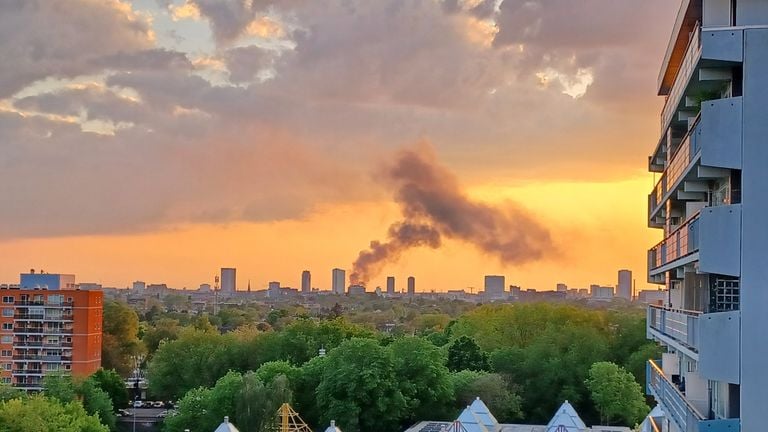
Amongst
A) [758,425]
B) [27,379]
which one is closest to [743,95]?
[758,425]

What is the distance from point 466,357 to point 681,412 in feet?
112

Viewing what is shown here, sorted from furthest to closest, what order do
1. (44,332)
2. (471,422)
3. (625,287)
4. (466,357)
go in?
(625,287) → (44,332) → (466,357) → (471,422)

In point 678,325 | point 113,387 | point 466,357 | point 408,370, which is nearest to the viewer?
point 678,325

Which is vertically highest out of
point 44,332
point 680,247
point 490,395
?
point 680,247

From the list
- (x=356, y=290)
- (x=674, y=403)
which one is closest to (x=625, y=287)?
(x=356, y=290)

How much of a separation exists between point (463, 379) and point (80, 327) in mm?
26057

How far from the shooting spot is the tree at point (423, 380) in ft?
127

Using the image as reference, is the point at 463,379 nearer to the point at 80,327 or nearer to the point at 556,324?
the point at 556,324

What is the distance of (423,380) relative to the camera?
38.8 meters

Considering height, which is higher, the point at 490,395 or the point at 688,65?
the point at 688,65

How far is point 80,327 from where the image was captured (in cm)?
5606

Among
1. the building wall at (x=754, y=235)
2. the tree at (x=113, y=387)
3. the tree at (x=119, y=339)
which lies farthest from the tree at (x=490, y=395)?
the building wall at (x=754, y=235)

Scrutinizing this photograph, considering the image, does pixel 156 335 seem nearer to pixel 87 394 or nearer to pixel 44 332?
pixel 44 332

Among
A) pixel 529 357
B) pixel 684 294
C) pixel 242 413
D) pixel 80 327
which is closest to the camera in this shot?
pixel 684 294
